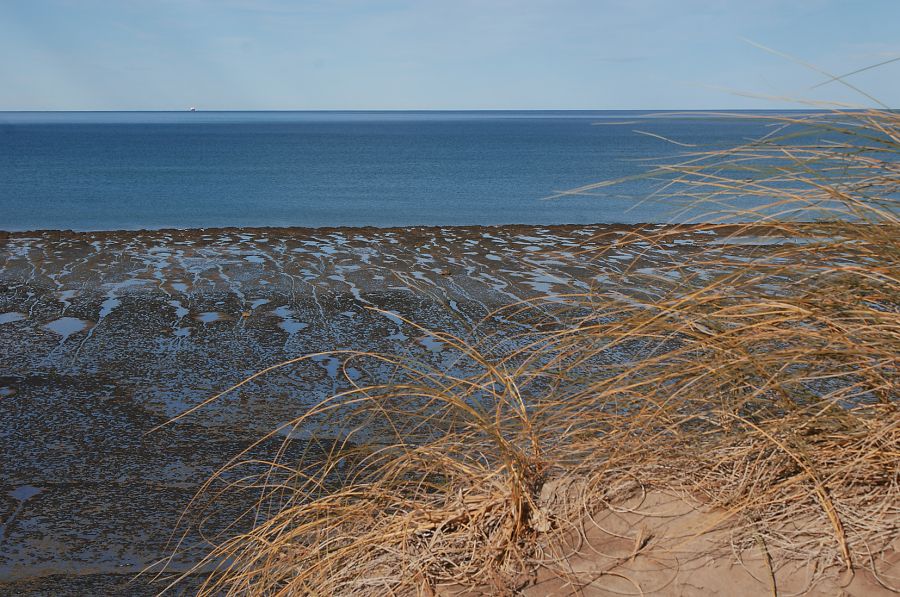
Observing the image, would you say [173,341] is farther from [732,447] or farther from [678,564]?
[678,564]

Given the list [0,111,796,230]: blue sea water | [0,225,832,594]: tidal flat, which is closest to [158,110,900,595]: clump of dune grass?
[0,225,832,594]: tidal flat

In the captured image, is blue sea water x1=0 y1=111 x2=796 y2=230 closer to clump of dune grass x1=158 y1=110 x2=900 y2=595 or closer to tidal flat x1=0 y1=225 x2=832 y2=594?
tidal flat x1=0 y1=225 x2=832 y2=594

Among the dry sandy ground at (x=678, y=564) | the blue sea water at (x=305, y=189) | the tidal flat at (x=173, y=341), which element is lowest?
the blue sea water at (x=305, y=189)

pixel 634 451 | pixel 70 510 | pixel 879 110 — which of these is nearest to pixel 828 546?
A: pixel 634 451

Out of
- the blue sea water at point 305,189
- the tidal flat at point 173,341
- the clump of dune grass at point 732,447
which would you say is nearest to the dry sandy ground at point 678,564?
the clump of dune grass at point 732,447

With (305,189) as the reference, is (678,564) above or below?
above

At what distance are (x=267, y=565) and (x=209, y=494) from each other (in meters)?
2.30

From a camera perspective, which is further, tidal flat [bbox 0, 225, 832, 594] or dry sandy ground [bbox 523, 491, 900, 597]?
tidal flat [bbox 0, 225, 832, 594]

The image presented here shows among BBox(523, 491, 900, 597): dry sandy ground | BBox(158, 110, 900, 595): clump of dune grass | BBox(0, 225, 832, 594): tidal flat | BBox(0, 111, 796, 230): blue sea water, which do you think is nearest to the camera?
BBox(523, 491, 900, 597): dry sandy ground

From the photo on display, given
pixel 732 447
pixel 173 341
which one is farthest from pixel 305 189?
pixel 732 447

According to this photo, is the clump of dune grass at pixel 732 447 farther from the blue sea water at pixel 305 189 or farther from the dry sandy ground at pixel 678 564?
the blue sea water at pixel 305 189

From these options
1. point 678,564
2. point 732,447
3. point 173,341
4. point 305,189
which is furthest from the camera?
point 305,189

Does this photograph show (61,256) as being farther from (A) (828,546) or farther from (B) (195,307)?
(A) (828,546)

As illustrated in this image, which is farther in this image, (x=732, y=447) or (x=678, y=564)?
(x=732, y=447)
